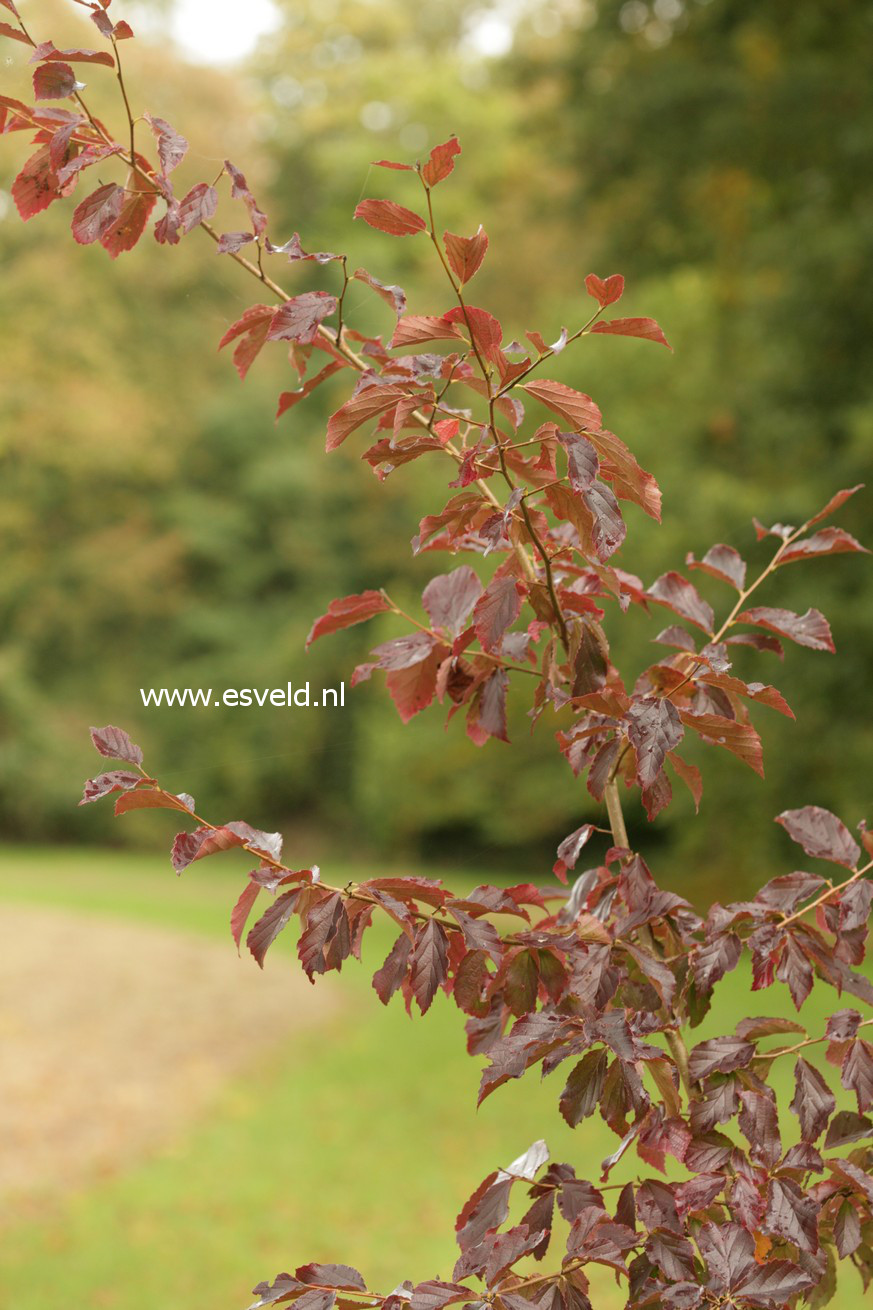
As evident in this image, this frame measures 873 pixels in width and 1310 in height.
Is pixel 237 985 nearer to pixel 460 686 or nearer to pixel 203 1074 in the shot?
pixel 203 1074


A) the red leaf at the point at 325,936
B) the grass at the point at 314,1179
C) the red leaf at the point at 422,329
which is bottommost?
the grass at the point at 314,1179

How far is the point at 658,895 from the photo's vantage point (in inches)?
35.3

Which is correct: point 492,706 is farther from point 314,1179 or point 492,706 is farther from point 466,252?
point 314,1179

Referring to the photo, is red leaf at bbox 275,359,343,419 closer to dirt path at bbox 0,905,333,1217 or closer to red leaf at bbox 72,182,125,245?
red leaf at bbox 72,182,125,245

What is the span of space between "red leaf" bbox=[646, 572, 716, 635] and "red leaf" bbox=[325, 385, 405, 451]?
32 centimetres

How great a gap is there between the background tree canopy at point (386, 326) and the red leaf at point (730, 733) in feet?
17.4

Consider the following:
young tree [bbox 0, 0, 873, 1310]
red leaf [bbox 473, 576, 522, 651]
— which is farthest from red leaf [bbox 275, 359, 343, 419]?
red leaf [bbox 473, 576, 522, 651]

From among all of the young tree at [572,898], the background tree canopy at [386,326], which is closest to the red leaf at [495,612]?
the young tree at [572,898]

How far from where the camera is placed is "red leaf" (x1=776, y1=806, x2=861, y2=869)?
930 mm

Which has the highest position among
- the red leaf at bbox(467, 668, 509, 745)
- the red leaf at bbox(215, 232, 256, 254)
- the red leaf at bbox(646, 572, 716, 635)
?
the red leaf at bbox(215, 232, 256, 254)

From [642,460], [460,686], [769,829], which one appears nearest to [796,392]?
[642,460]

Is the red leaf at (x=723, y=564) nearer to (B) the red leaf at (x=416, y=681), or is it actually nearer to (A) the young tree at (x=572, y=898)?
(A) the young tree at (x=572, y=898)

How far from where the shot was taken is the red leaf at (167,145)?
850mm

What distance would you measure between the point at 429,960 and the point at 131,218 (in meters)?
0.58
